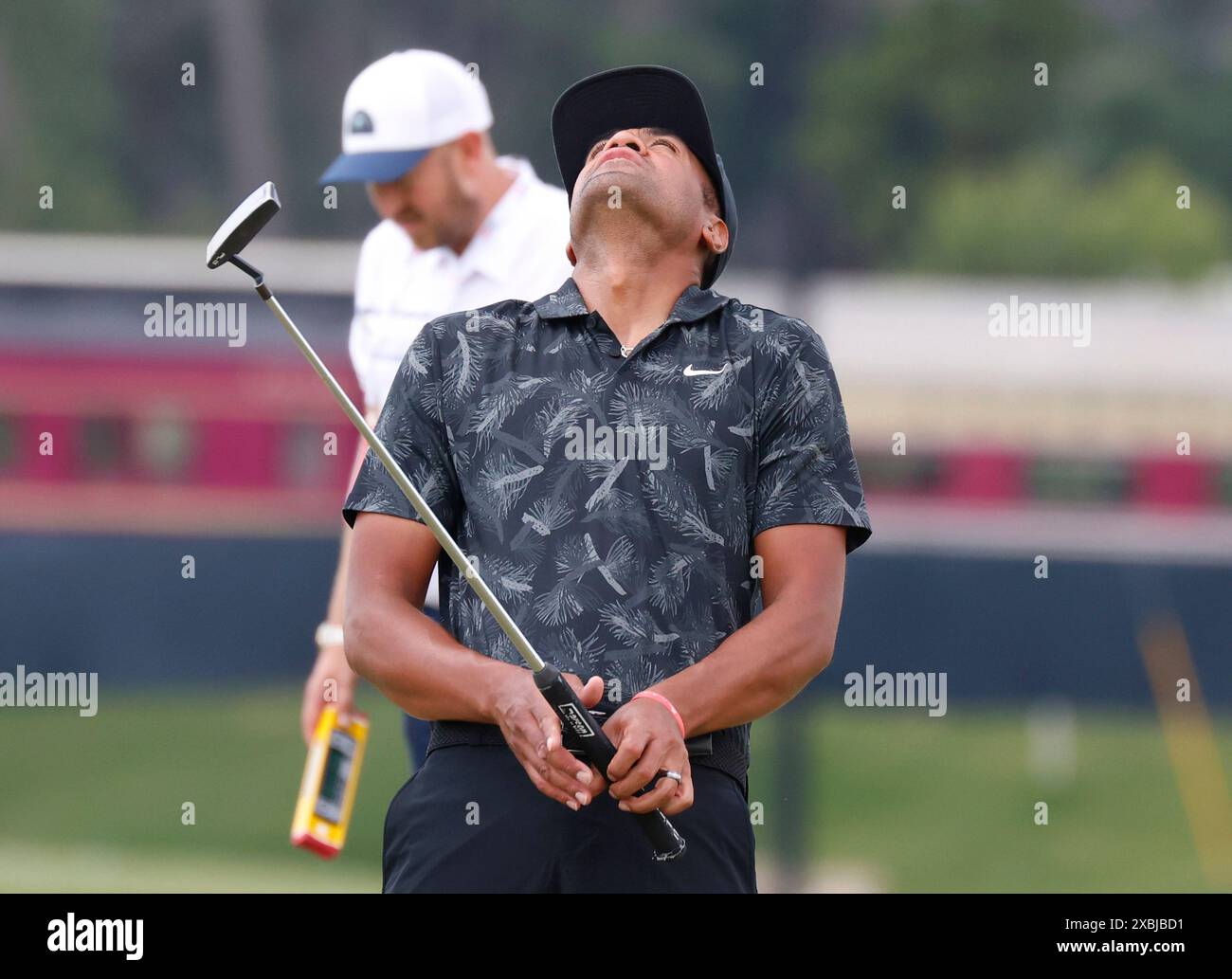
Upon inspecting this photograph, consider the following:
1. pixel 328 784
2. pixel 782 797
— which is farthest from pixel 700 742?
pixel 782 797

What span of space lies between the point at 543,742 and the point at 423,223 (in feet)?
5.79

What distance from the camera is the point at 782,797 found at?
10109 millimetres

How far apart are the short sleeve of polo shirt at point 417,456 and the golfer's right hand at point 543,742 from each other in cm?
33

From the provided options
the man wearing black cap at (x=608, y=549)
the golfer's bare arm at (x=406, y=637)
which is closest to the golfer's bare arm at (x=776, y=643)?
the man wearing black cap at (x=608, y=549)

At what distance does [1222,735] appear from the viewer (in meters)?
15.5

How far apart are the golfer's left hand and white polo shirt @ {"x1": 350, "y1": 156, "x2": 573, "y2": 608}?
56.8 inches

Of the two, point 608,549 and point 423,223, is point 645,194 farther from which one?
point 423,223

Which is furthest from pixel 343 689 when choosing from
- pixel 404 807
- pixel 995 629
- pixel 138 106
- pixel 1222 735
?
pixel 138 106

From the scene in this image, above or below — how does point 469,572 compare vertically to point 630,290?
below

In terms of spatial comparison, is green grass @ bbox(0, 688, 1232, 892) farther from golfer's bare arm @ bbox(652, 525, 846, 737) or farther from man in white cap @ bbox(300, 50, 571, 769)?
golfer's bare arm @ bbox(652, 525, 846, 737)

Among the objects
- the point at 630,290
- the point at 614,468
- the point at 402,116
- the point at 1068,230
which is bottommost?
the point at 614,468

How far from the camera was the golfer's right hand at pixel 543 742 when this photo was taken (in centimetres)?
252

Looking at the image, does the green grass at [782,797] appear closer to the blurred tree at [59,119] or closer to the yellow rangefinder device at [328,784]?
the yellow rangefinder device at [328,784]

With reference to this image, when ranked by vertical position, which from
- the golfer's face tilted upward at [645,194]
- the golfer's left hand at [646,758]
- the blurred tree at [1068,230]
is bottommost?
the golfer's left hand at [646,758]
